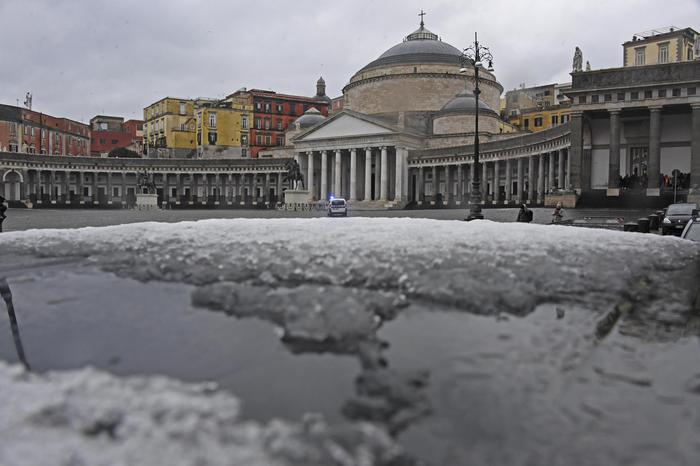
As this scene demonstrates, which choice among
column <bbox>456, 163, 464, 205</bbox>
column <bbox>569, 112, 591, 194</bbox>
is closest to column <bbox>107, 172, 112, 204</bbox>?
column <bbox>456, 163, 464, 205</bbox>

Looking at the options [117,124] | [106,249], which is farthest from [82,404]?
[117,124]

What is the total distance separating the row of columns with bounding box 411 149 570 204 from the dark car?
16612 millimetres

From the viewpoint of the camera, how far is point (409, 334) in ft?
7.45

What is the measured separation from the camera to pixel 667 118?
3172 centimetres

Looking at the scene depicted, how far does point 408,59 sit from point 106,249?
65.3 metres

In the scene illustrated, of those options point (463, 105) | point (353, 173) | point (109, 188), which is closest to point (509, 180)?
point (463, 105)

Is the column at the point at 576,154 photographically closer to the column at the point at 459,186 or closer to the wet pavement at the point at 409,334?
the column at the point at 459,186

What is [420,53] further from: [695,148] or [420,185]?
[695,148]

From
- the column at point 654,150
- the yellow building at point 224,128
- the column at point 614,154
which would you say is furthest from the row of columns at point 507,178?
the yellow building at point 224,128

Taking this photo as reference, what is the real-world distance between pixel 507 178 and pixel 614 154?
65.3ft

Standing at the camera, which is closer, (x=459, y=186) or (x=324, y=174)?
(x=459, y=186)

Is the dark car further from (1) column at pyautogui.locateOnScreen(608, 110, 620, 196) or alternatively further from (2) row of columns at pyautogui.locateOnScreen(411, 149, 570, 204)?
(2) row of columns at pyautogui.locateOnScreen(411, 149, 570, 204)

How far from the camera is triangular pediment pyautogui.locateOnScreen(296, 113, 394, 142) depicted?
191ft

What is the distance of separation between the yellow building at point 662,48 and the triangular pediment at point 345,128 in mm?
23108
